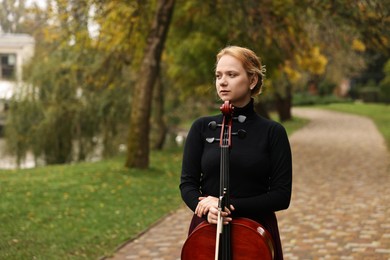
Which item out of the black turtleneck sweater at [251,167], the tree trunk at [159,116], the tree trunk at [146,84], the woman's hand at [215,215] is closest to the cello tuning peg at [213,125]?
the black turtleneck sweater at [251,167]

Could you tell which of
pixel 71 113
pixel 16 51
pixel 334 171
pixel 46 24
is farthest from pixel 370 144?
pixel 16 51

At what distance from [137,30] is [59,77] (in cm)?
633

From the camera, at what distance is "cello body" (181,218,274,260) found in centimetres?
252

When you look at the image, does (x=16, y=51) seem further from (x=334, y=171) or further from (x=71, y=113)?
(x=334, y=171)

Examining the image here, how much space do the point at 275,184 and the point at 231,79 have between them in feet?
1.67

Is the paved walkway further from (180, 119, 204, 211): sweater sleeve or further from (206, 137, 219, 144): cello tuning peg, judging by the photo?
(206, 137, 219, 144): cello tuning peg

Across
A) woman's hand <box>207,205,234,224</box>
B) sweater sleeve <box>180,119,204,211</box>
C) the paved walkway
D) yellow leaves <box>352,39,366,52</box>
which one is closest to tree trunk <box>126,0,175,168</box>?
the paved walkway

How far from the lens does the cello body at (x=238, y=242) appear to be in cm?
252

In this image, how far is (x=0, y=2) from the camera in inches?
476

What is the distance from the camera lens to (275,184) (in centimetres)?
A: 265

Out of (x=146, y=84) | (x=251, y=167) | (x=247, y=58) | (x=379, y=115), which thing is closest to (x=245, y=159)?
(x=251, y=167)

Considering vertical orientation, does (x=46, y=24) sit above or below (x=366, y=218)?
above

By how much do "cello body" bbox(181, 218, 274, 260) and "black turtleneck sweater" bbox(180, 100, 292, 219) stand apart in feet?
0.26

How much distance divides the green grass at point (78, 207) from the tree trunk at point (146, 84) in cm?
57
